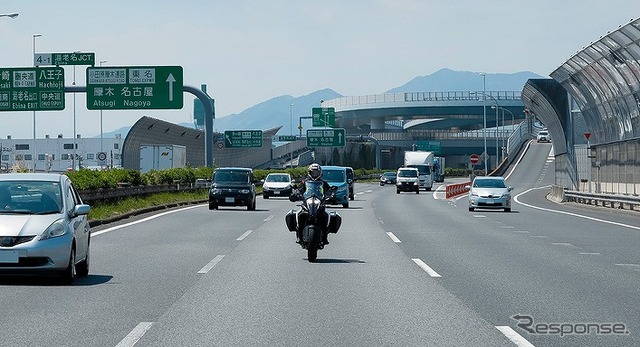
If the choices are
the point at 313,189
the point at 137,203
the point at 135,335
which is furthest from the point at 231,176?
the point at 135,335

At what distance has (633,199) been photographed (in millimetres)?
34562

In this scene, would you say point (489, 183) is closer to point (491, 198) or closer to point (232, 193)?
point (491, 198)

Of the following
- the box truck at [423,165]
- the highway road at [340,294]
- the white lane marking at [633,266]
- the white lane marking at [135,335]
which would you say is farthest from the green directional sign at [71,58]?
the box truck at [423,165]

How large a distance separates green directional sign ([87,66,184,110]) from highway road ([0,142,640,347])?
18.1 m

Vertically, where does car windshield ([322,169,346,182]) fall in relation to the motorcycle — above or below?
above

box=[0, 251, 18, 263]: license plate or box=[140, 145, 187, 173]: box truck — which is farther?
box=[140, 145, 187, 173]: box truck

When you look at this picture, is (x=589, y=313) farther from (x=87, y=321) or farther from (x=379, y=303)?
(x=87, y=321)

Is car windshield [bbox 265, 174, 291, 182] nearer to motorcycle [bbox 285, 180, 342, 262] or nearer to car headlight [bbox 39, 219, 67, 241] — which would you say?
motorcycle [bbox 285, 180, 342, 262]

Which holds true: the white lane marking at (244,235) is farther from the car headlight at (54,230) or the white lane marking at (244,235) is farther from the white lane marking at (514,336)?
the white lane marking at (514,336)

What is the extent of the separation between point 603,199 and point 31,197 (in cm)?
2998

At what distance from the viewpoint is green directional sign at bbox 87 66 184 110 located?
131 ft

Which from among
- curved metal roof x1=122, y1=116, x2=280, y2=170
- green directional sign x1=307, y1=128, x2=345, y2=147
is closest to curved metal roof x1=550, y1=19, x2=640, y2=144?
curved metal roof x1=122, y1=116, x2=280, y2=170

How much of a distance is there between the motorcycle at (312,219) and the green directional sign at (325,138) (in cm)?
7308

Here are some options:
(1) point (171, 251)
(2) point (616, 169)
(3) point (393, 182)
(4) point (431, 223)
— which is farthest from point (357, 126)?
(1) point (171, 251)
